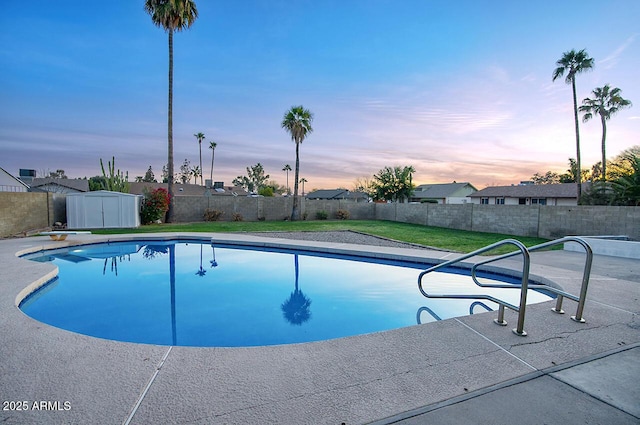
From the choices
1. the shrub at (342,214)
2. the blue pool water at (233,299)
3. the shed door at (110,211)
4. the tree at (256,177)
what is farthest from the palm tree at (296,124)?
the tree at (256,177)

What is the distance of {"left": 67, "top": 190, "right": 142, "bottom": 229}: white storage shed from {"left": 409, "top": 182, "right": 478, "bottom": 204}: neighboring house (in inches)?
1524

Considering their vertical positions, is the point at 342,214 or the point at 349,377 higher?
the point at 342,214

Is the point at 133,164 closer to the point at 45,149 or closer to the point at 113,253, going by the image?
the point at 45,149

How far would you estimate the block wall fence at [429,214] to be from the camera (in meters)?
12.6

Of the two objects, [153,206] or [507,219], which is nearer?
[507,219]

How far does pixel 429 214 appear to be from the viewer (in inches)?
818

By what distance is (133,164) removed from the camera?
1316 inches

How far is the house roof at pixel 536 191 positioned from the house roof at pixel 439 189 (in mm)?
7864

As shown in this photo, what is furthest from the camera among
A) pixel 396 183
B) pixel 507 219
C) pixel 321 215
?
pixel 396 183

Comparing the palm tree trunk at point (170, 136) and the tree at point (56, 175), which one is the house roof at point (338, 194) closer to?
the palm tree trunk at point (170, 136)

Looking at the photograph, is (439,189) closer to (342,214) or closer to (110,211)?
(342,214)

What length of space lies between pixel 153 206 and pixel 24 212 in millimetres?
5741

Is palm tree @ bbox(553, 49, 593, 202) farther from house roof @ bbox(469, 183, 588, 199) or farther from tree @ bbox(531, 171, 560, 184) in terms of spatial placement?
tree @ bbox(531, 171, 560, 184)

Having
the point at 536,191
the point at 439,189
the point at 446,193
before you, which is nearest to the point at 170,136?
the point at 536,191
